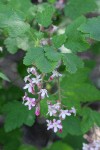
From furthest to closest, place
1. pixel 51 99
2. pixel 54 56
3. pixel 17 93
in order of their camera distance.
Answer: pixel 17 93 < pixel 51 99 < pixel 54 56

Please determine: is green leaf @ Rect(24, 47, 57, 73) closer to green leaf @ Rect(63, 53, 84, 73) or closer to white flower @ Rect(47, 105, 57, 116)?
green leaf @ Rect(63, 53, 84, 73)

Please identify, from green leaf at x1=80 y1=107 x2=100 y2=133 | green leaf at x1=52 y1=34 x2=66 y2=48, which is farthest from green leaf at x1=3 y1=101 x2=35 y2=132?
green leaf at x1=52 y1=34 x2=66 y2=48

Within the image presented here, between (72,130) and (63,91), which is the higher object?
(63,91)

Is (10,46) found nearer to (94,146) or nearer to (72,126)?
(72,126)

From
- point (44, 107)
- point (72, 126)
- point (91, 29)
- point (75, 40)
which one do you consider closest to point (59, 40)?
point (75, 40)

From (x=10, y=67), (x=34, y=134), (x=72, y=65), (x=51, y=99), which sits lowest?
(x=34, y=134)

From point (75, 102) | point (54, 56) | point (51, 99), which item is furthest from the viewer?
point (75, 102)

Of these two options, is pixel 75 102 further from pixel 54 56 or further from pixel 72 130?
pixel 54 56

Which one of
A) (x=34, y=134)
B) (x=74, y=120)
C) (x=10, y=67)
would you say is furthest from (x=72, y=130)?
(x=10, y=67)
